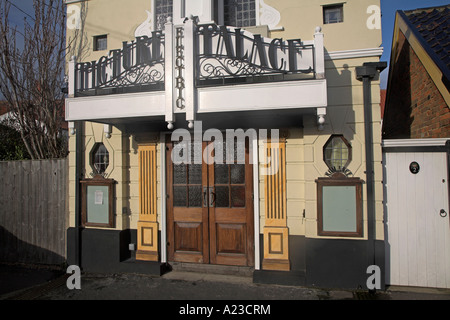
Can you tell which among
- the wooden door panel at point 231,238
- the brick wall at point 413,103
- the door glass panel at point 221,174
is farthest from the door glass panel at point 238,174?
the brick wall at point 413,103

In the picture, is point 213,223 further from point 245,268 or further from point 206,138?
point 206,138

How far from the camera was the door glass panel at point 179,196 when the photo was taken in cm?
492

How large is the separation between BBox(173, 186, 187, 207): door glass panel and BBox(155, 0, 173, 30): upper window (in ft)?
9.60

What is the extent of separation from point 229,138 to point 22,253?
15.2 ft

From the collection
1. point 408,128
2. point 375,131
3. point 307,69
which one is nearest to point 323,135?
point 375,131

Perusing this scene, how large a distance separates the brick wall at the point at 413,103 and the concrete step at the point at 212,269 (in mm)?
3835

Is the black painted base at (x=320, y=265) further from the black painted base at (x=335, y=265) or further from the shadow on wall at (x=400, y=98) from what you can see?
the shadow on wall at (x=400, y=98)

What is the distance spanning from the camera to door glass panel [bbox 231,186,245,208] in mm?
4707

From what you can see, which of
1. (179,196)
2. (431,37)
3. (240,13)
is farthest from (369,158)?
(240,13)

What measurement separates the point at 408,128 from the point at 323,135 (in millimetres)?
3201

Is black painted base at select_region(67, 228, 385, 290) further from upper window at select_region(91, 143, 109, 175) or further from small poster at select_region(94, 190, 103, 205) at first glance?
upper window at select_region(91, 143, 109, 175)

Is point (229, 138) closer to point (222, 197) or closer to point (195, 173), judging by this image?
point (195, 173)

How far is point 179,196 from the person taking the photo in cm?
494

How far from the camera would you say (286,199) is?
4473mm
